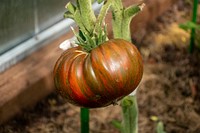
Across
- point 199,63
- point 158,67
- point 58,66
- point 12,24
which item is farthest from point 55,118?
point 58,66

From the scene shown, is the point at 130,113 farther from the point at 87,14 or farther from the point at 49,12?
the point at 49,12

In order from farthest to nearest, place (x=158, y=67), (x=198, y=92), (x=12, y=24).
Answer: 1. (x=158, y=67)
2. (x=198, y=92)
3. (x=12, y=24)

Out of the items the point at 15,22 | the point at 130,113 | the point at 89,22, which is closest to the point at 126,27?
the point at 89,22

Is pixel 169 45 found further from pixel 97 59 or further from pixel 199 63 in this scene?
pixel 97 59

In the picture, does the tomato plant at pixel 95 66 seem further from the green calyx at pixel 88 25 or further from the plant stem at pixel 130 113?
the plant stem at pixel 130 113

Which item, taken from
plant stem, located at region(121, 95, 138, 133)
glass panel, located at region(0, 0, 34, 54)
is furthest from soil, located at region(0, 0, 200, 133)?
plant stem, located at region(121, 95, 138, 133)

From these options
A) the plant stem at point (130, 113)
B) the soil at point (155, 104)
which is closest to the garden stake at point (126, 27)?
the plant stem at point (130, 113)
